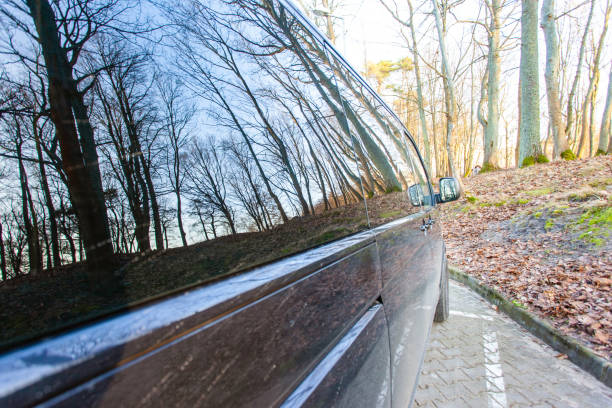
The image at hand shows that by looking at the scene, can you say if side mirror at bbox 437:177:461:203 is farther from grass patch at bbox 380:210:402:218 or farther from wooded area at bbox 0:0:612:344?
wooded area at bbox 0:0:612:344

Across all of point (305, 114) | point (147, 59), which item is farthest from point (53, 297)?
point (305, 114)

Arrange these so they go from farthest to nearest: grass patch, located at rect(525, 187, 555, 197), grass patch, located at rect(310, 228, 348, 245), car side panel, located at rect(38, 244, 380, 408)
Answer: grass patch, located at rect(525, 187, 555, 197), grass patch, located at rect(310, 228, 348, 245), car side panel, located at rect(38, 244, 380, 408)

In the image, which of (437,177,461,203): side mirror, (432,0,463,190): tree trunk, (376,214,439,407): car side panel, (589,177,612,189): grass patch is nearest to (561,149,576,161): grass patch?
(432,0,463,190): tree trunk

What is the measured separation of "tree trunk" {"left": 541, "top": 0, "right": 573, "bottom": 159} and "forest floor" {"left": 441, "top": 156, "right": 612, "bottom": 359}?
251cm

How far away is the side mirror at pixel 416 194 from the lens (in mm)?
2475

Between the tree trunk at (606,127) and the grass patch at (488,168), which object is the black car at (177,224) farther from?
the tree trunk at (606,127)

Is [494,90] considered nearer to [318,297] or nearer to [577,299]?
[577,299]

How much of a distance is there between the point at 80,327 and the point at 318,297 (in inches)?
23.0

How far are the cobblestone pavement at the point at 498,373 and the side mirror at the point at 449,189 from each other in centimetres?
161

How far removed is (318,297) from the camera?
906mm

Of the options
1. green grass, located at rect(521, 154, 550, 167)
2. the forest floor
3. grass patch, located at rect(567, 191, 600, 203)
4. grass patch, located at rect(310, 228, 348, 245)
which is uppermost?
green grass, located at rect(521, 154, 550, 167)

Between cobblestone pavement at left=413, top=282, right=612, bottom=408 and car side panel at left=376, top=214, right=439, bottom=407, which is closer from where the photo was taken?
car side panel at left=376, top=214, right=439, bottom=407

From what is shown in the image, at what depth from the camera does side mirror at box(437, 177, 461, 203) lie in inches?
129

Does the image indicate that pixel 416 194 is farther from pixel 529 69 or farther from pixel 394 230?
pixel 529 69
